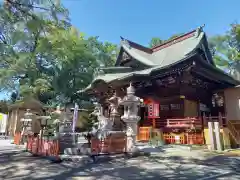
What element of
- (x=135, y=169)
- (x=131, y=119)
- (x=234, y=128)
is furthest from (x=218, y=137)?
(x=135, y=169)

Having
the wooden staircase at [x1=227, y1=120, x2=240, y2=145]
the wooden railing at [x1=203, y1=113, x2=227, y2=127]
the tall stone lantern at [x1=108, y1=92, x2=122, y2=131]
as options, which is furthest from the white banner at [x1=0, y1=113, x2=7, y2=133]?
the wooden staircase at [x1=227, y1=120, x2=240, y2=145]

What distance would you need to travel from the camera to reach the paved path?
21.7 feet

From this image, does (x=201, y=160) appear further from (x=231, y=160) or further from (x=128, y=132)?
(x=128, y=132)

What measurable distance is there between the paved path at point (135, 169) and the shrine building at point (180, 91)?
13.7 feet

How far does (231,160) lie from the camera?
8.94 metres

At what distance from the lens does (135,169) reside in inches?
298

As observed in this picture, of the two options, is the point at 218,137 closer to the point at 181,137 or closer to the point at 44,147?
the point at 181,137

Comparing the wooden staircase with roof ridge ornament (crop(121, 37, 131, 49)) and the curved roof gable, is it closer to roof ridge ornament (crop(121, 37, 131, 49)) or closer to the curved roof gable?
the curved roof gable

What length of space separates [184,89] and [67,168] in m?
11.2

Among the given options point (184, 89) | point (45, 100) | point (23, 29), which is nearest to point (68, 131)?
point (23, 29)

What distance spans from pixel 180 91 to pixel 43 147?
33.9ft

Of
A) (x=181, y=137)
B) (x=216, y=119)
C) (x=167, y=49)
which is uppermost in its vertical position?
(x=167, y=49)

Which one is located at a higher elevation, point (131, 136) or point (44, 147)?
point (131, 136)

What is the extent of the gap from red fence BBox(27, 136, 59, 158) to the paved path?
22.4 inches
